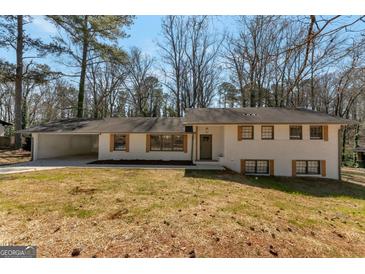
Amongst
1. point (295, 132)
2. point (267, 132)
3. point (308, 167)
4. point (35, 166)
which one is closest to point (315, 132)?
point (295, 132)

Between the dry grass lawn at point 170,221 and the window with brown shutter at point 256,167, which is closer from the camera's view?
the dry grass lawn at point 170,221

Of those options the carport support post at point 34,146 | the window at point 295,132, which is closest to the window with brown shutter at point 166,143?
the window at point 295,132

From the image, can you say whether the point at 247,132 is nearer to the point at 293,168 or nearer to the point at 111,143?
the point at 293,168

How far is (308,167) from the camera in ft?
39.8

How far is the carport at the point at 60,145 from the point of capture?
48.5ft

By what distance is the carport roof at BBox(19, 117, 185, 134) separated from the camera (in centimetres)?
1429

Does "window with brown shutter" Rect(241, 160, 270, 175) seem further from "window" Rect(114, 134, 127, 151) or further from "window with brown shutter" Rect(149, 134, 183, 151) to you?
"window" Rect(114, 134, 127, 151)

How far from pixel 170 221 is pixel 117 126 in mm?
11898

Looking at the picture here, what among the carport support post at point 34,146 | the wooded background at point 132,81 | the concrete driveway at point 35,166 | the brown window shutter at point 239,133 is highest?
the wooded background at point 132,81

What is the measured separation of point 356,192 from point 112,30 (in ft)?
68.6

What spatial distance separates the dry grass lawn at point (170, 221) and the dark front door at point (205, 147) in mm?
5966

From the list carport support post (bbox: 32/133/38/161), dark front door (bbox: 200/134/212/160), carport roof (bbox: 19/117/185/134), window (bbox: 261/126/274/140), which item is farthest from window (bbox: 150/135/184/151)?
carport support post (bbox: 32/133/38/161)

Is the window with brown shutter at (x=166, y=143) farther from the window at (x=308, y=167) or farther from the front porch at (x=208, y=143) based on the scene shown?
the window at (x=308, y=167)
